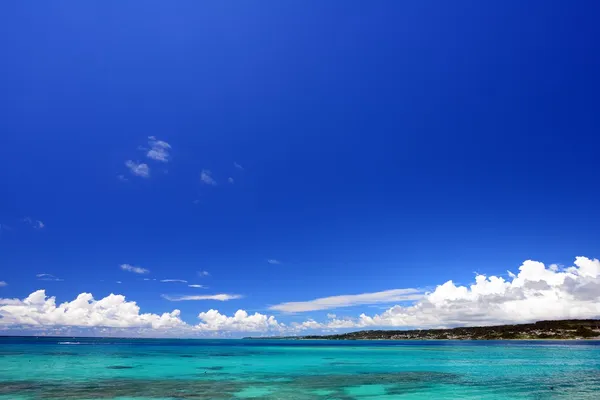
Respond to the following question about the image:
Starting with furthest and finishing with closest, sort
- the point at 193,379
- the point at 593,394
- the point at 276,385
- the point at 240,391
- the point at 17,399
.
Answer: the point at 193,379
the point at 276,385
the point at 240,391
the point at 593,394
the point at 17,399

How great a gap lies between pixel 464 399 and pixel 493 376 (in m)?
16.4

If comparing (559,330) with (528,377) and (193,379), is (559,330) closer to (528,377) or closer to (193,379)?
A: (528,377)

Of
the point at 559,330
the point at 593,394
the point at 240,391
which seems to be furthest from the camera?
the point at 559,330

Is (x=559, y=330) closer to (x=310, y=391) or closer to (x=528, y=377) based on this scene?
(x=528, y=377)

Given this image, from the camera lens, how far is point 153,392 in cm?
2912

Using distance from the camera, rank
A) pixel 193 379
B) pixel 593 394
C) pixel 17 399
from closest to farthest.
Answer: pixel 17 399
pixel 593 394
pixel 193 379

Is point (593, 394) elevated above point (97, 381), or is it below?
below

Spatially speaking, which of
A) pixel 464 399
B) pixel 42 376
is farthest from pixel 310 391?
pixel 42 376

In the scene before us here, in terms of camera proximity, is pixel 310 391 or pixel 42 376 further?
pixel 42 376

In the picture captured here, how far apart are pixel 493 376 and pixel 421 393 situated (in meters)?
15.6

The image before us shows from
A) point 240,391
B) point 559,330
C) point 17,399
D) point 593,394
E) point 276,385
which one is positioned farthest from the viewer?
point 559,330

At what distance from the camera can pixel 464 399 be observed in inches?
1052

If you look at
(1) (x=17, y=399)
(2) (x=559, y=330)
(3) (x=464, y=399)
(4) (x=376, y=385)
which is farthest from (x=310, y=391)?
(2) (x=559, y=330)

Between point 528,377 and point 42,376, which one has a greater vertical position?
point 42,376
